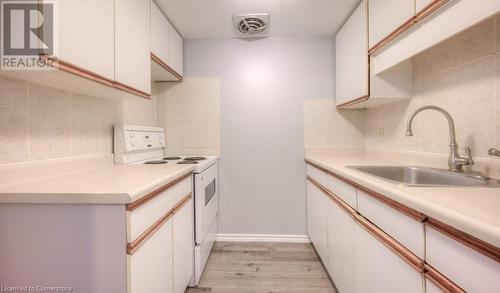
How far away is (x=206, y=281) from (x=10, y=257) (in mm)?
1201

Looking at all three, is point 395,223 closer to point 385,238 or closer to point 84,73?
point 385,238

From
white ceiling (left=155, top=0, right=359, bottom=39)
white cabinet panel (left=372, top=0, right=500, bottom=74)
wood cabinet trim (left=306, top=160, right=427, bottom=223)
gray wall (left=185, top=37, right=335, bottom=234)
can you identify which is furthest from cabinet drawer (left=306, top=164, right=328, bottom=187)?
white ceiling (left=155, top=0, right=359, bottom=39)

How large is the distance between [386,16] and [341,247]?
4.54 ft

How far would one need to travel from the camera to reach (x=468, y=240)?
564 mm

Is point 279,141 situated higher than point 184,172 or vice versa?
point 279,141

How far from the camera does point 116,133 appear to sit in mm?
1700

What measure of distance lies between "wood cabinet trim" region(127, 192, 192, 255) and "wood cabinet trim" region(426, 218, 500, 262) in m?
0.95

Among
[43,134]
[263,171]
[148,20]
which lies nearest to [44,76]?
[43,134]

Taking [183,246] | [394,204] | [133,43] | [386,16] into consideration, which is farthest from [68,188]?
[386,16]

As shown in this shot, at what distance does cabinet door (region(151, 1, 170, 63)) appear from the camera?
170 centimetres

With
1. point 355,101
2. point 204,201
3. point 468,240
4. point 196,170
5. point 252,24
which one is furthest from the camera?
point 252,24

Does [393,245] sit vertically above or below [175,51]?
below

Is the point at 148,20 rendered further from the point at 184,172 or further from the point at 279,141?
the point at 279,141

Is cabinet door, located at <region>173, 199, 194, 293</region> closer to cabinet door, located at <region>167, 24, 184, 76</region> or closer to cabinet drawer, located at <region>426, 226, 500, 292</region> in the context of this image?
cabinet drawer, located at <region>426, 226, 500, 292</region>
